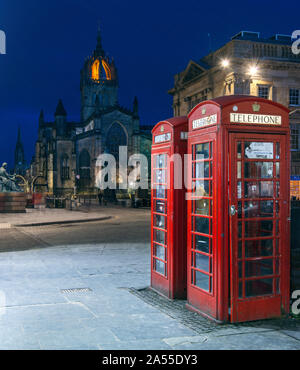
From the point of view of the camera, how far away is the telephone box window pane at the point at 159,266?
7094 millimetres

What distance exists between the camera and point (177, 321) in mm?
5641

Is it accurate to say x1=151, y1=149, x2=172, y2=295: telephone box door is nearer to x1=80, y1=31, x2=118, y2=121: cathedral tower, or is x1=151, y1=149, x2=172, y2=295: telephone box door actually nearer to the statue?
the statue

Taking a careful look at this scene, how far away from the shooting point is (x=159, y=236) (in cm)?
724

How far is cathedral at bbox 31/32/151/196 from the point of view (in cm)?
7669

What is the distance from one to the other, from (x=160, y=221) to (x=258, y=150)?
2244 mm

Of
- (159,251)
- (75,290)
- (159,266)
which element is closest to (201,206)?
(159,251)

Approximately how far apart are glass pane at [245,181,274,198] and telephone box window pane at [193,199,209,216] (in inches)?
22.0

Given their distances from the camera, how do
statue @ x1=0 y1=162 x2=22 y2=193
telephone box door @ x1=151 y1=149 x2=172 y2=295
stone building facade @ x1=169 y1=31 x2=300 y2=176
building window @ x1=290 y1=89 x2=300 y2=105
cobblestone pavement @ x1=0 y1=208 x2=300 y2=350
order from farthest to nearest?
building window @ x1=290 y1=89 x2=300 y2=105 → stone building facade @ x1=169 y1=31 x2=300 y2=176 → statue @ x1=0 y1=162 x2=22 y2=193 → telephone box door @ x1=151 y1=149 x2=172 y2=295 → cobblestone pavement @ x1=0 y1=208 x2=300 y2=350

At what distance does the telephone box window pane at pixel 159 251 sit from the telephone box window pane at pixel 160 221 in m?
0.35

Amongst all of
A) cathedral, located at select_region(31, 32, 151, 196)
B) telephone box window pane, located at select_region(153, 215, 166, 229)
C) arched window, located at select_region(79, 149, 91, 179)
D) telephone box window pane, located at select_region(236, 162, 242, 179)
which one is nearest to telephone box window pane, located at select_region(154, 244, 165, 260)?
telephone box window pane, located at select_region(153, 215, 166, 229)

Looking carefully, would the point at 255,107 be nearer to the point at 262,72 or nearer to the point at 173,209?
the point at 173,209
